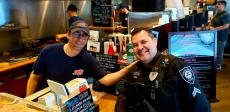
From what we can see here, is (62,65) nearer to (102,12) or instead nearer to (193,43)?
(193,43)

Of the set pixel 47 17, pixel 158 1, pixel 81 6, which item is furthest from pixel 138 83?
pixel 81 6

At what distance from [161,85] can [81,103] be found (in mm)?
544

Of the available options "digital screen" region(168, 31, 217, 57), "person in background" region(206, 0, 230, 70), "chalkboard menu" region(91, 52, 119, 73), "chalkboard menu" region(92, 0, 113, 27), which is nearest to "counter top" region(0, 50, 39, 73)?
"chalkboard menu" region(92, 0, 113, 27)

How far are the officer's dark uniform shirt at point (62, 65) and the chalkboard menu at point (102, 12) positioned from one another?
Answer: 351 centimetres

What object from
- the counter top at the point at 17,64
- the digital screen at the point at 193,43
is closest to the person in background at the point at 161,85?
the digital screen at the point at 193,43

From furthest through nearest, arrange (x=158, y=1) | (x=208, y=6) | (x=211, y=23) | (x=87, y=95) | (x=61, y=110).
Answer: (x=208, y=6)
(x=211, y=23)
(x=158, y=1)
(x=87, y=95)
(x=61, y=110)

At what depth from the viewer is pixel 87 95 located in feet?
5.29

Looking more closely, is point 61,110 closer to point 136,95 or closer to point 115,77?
point 136,95

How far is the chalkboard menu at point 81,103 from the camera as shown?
58.2 inches

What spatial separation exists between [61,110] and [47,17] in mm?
4613

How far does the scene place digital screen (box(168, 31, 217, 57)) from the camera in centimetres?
285

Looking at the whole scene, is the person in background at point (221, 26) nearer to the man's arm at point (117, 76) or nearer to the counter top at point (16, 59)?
the counter top at point (16, 59)

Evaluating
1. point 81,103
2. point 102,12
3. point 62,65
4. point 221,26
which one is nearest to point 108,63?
point 62,65

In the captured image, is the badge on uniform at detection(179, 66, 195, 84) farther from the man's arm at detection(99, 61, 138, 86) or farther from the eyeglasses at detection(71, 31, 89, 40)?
the eyeglasses at detection(71, 31, 89, 40)
